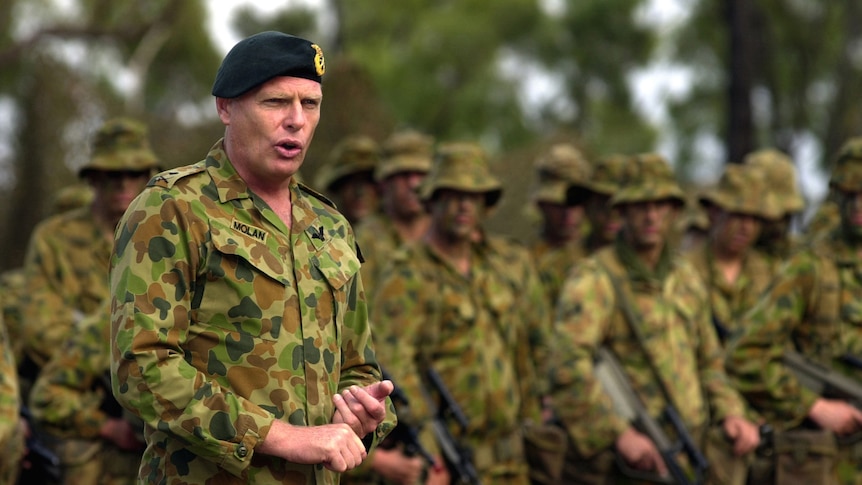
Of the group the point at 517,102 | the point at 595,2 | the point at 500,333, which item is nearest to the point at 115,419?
the point at 500,333

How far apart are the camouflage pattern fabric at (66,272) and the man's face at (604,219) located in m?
3.47

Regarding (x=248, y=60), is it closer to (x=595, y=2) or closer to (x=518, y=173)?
(x=518, y=173)

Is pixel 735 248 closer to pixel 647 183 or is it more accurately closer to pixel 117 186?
pixel 647 183

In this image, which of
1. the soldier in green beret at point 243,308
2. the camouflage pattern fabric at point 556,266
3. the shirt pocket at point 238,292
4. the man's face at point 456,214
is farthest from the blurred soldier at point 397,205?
the shirt pocket at point 238,292

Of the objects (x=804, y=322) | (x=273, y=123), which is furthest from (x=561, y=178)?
(x=273, y=123)

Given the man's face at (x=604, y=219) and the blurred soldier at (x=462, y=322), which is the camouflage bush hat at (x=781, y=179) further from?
the blurred soldier at (x=462, y=322)

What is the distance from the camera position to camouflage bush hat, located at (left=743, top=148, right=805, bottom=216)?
1075 centimetres

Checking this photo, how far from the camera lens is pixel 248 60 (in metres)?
3.88

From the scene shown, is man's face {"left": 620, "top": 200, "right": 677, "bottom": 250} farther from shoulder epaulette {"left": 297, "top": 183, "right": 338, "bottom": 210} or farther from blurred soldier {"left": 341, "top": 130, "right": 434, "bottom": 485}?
shoulder epaulette {"left": 297, "top": 183, "right": 338, "bottom": 210}

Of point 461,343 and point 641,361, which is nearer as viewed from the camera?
point 641,361

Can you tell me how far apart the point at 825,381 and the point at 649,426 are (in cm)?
91

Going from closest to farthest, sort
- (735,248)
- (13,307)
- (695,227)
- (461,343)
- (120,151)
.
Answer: (461,343)
(120,151)
(13,307)
(735,248)
(695,227)

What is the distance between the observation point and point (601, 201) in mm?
10391

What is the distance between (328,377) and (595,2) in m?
32.3
